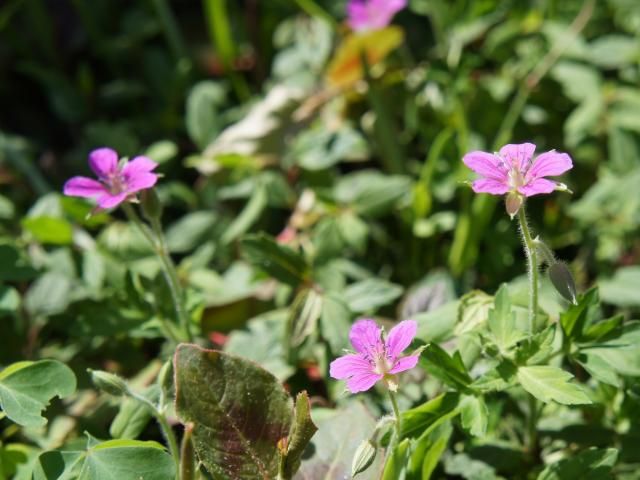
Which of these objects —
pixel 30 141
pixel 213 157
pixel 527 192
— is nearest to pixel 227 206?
pixel 213 157

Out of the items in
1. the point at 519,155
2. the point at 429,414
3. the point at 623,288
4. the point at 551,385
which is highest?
the point at 519,155

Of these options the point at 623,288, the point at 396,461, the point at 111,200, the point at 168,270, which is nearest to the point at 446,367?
the point at 396,461

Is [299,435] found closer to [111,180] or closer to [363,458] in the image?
[363,458]

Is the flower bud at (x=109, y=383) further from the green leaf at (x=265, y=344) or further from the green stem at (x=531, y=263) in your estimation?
the green stem at (x=531, y=263)

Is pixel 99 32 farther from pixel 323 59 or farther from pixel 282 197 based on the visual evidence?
pixel 282 197

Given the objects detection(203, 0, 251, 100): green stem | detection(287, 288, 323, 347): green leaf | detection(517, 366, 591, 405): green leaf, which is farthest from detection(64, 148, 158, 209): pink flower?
detection(203, 0, 251, 100): green stem

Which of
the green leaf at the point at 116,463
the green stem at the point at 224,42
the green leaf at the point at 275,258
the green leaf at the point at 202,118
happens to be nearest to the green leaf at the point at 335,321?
the green leaf at the point at 275,258
